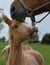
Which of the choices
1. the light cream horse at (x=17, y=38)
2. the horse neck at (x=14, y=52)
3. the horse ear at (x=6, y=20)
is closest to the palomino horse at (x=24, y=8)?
the light cream horse at (x=17, y=38)

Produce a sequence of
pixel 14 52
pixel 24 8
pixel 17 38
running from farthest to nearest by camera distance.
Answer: pixel 14 52, pixel 17 38, pixel 24 8

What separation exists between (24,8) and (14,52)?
1.92 metres

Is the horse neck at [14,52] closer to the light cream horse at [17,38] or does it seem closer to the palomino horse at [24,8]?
the light cream horse at [17,38]

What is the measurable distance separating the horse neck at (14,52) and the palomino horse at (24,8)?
1.54m

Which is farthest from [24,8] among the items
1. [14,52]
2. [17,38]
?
[14,52]

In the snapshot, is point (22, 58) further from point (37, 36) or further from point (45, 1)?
point (45, 1)

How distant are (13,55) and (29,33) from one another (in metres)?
0.93

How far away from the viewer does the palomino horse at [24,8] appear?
6516mm

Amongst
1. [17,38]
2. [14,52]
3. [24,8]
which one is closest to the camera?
[24,8]

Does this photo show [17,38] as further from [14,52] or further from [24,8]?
[24,8]

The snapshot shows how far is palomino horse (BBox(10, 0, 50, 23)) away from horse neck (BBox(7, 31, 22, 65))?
1536 millimetres

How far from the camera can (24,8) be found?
21.8 feet

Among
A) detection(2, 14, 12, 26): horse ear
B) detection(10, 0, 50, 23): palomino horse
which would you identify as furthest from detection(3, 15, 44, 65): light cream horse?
detection(10, 0, 50, 23): palomino horse

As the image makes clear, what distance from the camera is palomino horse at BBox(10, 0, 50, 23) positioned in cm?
652
